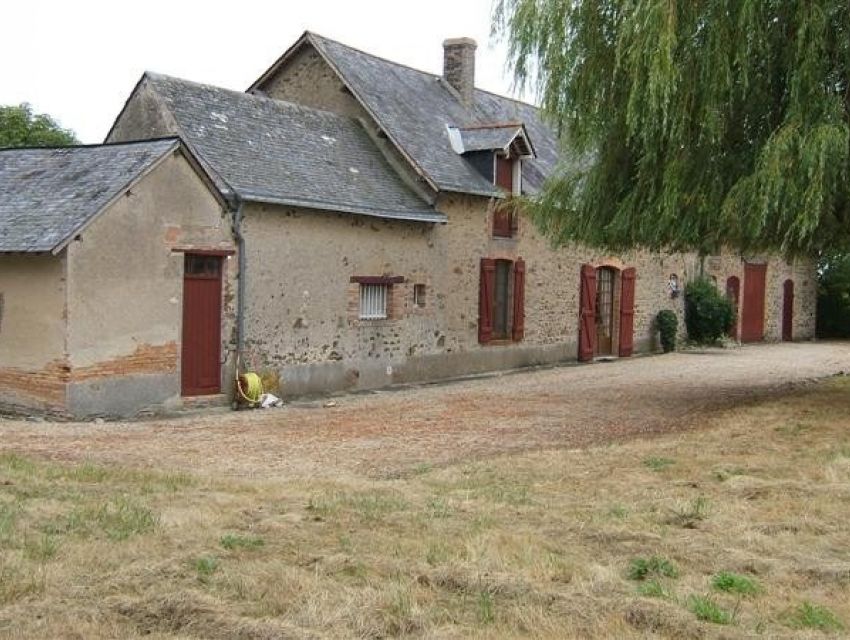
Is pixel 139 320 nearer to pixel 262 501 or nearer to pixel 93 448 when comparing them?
pixel 93 448

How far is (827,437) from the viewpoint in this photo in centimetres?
991

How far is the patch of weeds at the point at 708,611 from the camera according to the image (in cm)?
440

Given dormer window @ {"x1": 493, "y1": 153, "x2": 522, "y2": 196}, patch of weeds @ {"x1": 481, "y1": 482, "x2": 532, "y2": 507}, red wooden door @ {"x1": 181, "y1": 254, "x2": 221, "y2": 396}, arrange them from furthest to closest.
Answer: dormer window @ {"x1": 493, "y1": 153, "x2": 522, "y2": 196}
red wooden door @ {"x1": 181, "y1": 254, "x2": 221, "y2": 396}
patch of weeds @ {"x1": 481, "y1": 482, "x2": 532, "y2": 507}

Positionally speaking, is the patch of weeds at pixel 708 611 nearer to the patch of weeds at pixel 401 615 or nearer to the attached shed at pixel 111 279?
the patch of weeds at pixel 401 615

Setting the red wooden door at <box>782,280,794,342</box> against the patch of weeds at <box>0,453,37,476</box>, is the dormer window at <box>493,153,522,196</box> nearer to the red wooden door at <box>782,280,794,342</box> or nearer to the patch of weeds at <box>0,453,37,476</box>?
the patch of weeds at <box>0,453,37,476</box>

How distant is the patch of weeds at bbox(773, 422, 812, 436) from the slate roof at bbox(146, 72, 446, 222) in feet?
23.7

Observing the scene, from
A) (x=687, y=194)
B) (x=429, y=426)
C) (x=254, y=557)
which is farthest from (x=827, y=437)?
(x=254, y=557)

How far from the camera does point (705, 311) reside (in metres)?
25.3

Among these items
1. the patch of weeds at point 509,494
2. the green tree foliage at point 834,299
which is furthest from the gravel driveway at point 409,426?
the green tree foliage at point 834,299

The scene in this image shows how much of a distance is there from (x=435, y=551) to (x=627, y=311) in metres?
18.3

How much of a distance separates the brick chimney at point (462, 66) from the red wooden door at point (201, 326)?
932 cm

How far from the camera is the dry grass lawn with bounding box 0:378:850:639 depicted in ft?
14.3

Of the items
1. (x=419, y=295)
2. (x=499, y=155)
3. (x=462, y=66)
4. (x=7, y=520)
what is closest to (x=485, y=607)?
(x=7, y=520)

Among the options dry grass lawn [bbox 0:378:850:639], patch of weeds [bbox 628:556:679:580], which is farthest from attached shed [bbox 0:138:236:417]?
patch of weeds [bbox 628:556:679:580]
